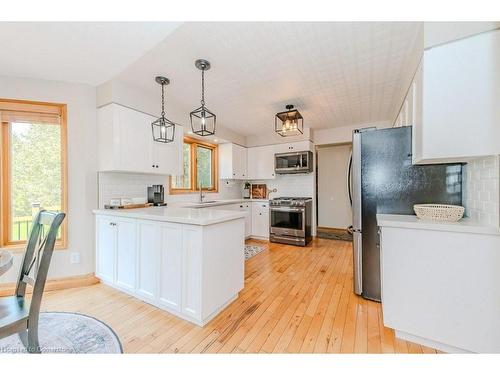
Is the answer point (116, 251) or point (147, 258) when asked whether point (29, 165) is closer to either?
point (116, 251)

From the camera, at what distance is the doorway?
5.45 m

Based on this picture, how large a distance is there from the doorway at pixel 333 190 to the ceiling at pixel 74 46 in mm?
4484

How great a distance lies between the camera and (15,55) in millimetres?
2020

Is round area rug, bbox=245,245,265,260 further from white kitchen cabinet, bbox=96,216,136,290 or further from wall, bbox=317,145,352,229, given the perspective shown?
wall, bbox=317,145,352,229

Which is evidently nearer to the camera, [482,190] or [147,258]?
[482,190]

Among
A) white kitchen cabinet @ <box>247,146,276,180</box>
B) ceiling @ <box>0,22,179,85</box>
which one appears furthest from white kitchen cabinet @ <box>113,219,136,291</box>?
white kitchen cabinet @ <box>247,146,276,180</box>

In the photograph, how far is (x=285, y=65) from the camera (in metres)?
2.24

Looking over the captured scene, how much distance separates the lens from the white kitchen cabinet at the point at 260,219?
4590mm

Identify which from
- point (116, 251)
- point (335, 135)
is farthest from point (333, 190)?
point (116, 251)

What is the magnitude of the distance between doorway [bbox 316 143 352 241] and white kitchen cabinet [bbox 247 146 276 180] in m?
1.38

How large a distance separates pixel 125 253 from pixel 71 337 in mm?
766

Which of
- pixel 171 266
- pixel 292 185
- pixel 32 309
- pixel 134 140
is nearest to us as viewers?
pixel 32 309

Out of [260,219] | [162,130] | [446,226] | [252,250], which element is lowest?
[252,250]

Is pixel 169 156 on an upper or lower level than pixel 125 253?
upper
